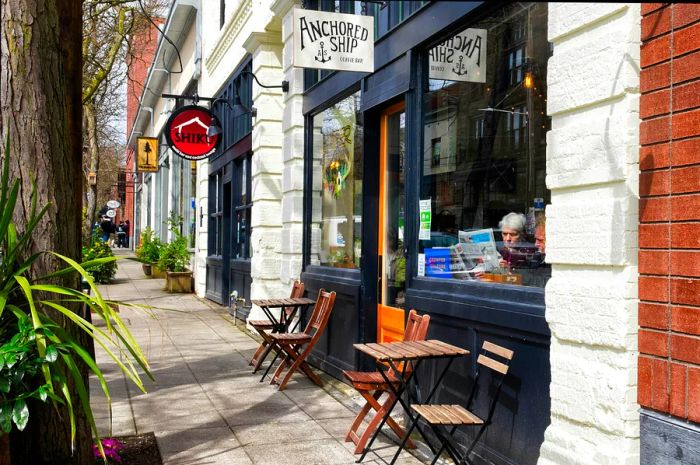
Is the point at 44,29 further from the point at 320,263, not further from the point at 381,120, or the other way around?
the point at 320,263

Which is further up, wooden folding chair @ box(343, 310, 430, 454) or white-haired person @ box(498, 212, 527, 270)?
white-haired person @ box(498, 212, 527, 270)

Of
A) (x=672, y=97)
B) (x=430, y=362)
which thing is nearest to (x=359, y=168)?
(x=430, y=362)

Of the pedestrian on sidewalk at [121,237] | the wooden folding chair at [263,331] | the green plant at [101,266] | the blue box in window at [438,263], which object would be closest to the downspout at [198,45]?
the green plant at [101,266]

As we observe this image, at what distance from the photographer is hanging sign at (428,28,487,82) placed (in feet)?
→ 17.3

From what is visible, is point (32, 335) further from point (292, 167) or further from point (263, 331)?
point (292, 167)

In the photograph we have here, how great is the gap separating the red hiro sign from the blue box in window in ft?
22.6

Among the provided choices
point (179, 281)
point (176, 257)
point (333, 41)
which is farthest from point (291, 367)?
point (176, 257)

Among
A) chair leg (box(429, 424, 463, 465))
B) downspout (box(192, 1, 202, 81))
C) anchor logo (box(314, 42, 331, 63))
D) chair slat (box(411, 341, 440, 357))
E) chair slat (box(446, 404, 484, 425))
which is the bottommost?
chair leg (box(429, 424, 463, 465))

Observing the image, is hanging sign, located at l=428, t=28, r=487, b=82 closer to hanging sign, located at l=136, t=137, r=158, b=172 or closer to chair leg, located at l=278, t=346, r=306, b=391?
chair leg, located at l=278, t=346, r=306, b=391

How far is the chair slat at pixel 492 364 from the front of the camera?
4.18 m

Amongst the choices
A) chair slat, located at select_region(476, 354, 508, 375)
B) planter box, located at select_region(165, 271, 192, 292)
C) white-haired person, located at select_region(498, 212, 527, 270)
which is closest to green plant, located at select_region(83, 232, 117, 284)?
planter box, located at select_region(165, 271, 192, 292)

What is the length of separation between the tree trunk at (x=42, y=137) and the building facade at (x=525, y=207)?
2.59 m

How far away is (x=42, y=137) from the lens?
4.15m

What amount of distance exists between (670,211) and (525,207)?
4.63 feet
